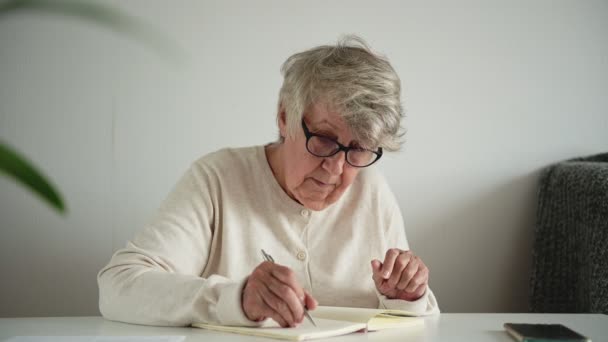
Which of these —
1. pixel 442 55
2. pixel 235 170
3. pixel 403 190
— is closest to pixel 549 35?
pixel 442 55

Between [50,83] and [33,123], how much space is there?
5.2 inches

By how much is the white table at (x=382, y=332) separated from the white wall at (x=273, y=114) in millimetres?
736

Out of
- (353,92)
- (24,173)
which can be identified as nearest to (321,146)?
(353,92)

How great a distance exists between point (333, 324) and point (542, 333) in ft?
1.14

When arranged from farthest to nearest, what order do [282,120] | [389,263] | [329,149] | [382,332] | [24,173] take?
1. [282,120]
2. [329,149]
3. [389,263]
4. [382,332]
5. [24,173]

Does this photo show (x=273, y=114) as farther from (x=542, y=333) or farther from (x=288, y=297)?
(x=542, y=333)

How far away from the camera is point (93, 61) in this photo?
6.18 ft

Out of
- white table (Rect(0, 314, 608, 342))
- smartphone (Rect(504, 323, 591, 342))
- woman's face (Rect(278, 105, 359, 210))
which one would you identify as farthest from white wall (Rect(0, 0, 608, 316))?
smartphone (Rect(504, 323, 591, 342))

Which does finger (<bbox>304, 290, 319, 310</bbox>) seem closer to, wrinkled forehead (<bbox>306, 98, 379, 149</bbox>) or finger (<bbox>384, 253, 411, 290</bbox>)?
finger (<bbox>384, 253, 411, 290</bbox>)

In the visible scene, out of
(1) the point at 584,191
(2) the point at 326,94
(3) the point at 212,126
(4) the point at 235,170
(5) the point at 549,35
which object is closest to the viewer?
(2) the point at 326,94

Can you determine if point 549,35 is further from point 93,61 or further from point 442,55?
point 93,61

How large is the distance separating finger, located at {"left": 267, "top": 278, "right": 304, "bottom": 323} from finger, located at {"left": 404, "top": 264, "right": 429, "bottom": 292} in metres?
0.37

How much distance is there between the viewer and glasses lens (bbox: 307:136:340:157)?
139 centimetres

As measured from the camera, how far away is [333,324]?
107 centimetres
